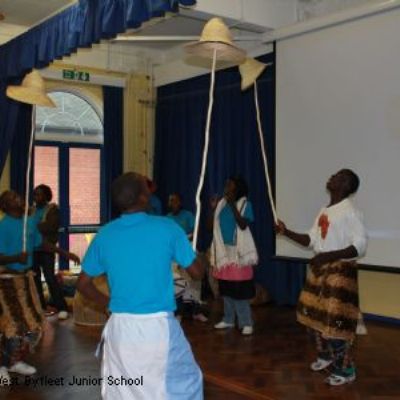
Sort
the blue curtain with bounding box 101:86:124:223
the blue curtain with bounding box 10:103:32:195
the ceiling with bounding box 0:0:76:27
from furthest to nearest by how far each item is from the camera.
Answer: the blue curtain with bounding box 101:86:124:223 → the blue curtain with bounding box 10:103:32:195 → the ceiling with bounding box 0:0:76:27

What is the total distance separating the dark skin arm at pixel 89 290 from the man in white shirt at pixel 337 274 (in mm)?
1571

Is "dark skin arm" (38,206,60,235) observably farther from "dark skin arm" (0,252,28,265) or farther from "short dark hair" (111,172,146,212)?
"short dark hair" (111,172,146,212)

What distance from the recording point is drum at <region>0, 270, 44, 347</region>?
3574 millimetres

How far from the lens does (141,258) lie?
2152mm

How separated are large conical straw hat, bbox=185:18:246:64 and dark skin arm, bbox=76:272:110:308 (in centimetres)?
144

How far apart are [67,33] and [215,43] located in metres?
1.77

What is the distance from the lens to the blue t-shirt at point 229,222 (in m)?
4.88

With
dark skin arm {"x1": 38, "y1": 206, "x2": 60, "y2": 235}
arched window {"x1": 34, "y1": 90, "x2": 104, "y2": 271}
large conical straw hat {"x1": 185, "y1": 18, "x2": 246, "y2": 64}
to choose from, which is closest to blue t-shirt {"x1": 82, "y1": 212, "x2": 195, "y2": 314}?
large conical straw hat {"x1": 185, "y1": 18, "x2": 246, "y2": 64}

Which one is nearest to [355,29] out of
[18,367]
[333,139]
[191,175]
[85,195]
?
[333,139]

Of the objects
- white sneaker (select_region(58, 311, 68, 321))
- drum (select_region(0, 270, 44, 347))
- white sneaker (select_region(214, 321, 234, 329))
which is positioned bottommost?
white sneaker (select_region(58, 311, 68, 321))

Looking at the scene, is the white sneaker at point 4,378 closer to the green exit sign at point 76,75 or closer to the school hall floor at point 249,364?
the school hall floor at point 249,364

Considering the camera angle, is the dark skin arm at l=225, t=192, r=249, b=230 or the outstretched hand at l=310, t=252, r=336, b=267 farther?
the dark skin arm at l=225, t=192, r=249, b=230

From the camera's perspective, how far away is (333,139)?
5.11 meters

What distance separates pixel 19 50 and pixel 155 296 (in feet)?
11.4
